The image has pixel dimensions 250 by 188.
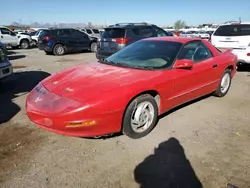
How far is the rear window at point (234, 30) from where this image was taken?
8547 millimetres

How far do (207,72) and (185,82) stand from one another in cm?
78

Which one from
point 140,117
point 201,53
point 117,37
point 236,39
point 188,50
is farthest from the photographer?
point 117,37

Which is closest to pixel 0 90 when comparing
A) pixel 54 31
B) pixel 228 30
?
pixel 228 30

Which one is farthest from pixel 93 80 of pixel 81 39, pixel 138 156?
pixel 81 39

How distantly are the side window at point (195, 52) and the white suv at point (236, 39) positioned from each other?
12.4 feet

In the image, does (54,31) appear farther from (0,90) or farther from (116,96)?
(116,96)

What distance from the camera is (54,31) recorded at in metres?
15.4

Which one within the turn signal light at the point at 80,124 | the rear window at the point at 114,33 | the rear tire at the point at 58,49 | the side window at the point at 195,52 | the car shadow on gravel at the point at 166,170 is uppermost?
the rear window at the point at 114,33

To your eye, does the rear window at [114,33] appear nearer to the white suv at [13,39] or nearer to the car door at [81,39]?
the car door at [81,39]

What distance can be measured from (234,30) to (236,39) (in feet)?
1.59

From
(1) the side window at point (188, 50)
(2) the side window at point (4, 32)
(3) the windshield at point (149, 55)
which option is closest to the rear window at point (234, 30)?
(1) the side window at point (188, 50)

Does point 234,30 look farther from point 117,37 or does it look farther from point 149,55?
point 149,55

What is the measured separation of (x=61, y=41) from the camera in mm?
15359

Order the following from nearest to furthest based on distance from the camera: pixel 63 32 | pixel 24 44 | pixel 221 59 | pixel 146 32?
pixel 221 59 → pixel 146 32 → pixel 63 32 → pixel 24 44
